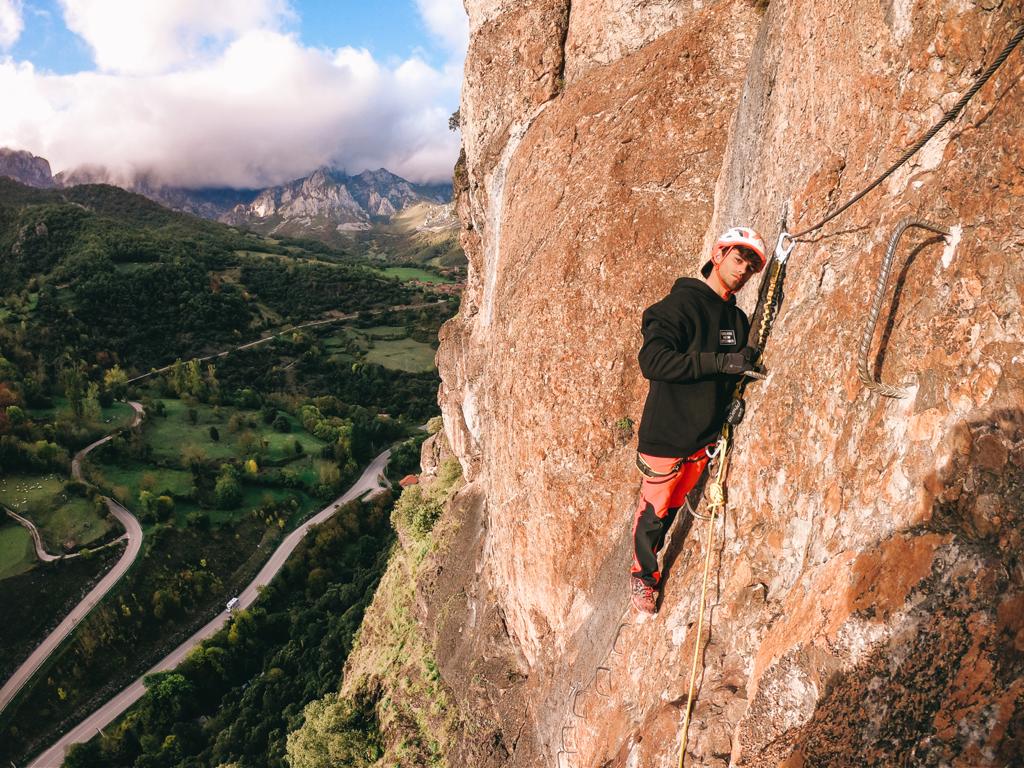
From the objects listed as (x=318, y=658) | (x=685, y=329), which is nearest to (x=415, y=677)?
(x=685, y=329)

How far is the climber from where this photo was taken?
17.4 feet

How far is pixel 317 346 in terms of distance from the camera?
126812 mm

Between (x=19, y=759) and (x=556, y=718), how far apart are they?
58.5 metres

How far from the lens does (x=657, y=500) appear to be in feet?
20.9

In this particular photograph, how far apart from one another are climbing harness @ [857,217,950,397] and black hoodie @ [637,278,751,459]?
4.17 ft

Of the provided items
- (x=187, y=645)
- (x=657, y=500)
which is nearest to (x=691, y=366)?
(x=657, y=500)

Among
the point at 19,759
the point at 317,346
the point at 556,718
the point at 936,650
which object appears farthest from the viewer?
the point at 317,346

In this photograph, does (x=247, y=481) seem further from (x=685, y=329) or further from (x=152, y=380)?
(x=685, y=329)

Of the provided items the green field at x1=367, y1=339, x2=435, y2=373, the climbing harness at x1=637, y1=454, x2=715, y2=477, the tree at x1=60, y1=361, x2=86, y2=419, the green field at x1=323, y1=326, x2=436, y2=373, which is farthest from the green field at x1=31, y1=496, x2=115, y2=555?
the climbing harness at x1=637, y1=454, x2=715, y2=477

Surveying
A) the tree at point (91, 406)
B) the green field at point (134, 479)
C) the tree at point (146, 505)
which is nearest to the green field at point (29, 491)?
the green field at point (134, 479)

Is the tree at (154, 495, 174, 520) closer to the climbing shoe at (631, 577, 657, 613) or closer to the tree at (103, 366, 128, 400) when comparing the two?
the tree at (103, 366, 128, 400)

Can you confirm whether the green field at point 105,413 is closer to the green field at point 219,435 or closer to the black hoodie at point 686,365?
the green field at point 219,435

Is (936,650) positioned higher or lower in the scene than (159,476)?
higher

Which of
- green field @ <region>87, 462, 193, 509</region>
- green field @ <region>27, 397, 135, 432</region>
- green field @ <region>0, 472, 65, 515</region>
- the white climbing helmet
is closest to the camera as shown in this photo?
the white climbing helmet
